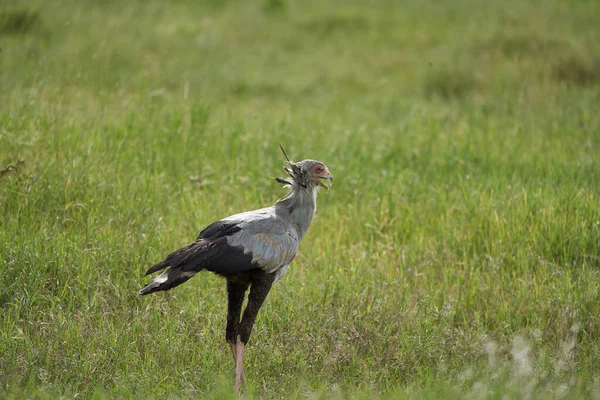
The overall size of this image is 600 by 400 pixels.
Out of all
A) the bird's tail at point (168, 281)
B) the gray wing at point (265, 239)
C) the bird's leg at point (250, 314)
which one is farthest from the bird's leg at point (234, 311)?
the bird's tail at point (168, 281)

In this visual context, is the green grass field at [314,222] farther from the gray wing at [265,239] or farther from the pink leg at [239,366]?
the gray wing at [265,239]

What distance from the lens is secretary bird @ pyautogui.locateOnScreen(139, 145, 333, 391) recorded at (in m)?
4.18

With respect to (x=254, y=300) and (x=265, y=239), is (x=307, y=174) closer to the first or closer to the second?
(x=265, y=239)

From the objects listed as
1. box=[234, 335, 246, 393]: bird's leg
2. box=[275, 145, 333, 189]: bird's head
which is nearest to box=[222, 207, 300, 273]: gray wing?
box=[275, 145, 333, 189]: bird's head

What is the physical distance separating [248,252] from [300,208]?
1.75ft

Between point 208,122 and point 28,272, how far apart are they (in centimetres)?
319

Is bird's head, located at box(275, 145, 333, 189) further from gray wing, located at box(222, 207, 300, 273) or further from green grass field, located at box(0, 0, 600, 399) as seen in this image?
green grass field, located at box(0, 0, 600, 399)

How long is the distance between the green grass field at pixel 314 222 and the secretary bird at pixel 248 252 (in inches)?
14.2

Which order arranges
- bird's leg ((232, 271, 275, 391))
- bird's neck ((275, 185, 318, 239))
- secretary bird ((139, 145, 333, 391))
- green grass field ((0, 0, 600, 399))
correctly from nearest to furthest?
secretary bird ((139, 145, 333, 391))
bird's leg ((232, 271, 275, 391))
green grass field ((0, 0, 600, 399))
bird's neck ((275, 185, 318, 239))

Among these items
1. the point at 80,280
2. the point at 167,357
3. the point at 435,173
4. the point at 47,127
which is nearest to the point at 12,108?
Result: the point at 47,127

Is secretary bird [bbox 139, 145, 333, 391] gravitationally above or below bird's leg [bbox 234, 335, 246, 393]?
above

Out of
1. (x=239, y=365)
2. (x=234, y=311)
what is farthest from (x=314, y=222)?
(x=239, y=365)

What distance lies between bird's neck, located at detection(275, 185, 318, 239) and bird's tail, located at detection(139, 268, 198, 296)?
80cm

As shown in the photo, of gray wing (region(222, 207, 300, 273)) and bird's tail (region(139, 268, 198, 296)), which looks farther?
gray wing (region(222, 207, 300, 273))
